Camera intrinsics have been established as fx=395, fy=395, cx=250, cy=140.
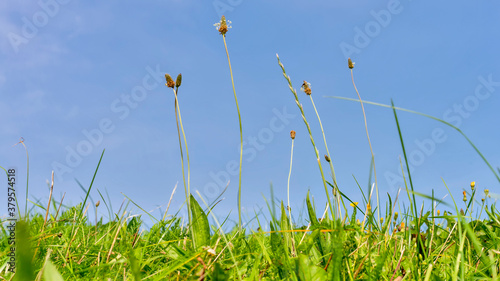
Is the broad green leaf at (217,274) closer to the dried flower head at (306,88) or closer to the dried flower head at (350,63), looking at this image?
the dried flower head at (306,88)

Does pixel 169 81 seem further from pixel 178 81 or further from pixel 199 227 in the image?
pixel 199 227

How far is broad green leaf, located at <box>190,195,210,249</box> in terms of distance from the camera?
1.96m

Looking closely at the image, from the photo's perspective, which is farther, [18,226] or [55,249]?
[55,249]

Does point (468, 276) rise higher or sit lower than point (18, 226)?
lower

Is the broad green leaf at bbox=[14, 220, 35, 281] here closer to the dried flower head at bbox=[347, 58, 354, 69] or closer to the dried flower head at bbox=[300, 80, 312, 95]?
the dried flower head at bbox=[300, 80, 312, 95]

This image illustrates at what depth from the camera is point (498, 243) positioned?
1.87 m

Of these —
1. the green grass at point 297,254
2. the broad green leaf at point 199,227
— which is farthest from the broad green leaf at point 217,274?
the broad green leaf at point 199,227

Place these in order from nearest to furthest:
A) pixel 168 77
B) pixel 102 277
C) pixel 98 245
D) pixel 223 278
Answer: pixel 223 278, pixel 102 277, pixel 168 77, pixel 98 245

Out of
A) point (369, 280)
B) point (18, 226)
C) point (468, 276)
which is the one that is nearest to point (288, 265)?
point (369, 280)

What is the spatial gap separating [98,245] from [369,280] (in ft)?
4.68

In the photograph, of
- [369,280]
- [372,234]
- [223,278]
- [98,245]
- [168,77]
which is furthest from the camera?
[98,245]

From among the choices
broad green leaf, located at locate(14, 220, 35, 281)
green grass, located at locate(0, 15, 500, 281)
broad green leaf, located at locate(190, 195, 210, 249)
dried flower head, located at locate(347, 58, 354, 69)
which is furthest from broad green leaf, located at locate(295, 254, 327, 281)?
dried flower head, located at locate(347, 58, 354, 69)

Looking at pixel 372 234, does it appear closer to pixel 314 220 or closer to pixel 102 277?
pixel 314 220

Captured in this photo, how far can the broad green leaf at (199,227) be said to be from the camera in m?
1.96
